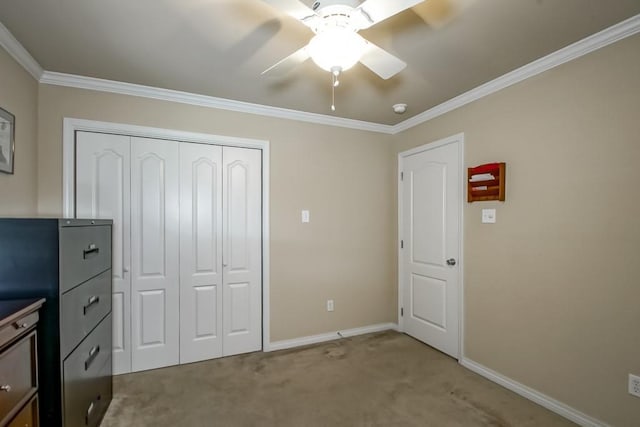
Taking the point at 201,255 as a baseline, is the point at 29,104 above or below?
above

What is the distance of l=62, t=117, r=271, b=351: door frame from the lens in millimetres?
2428

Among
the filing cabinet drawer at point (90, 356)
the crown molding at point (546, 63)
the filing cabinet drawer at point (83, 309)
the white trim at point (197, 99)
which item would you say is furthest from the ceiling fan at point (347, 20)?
the filing cabinet drawer at point (90, 356)

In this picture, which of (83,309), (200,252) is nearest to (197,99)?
(200,252)

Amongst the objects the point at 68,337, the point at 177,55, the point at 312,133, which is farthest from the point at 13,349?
the point at 312,133

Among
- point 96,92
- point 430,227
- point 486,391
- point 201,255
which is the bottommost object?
point 486,391

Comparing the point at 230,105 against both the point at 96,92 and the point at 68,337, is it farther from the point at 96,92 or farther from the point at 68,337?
the point at 68,337

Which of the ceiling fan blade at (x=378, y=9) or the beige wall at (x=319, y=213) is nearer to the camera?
the ceiling fan blade at (x=378, y=9)

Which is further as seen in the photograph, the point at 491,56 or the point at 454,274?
the point at 454,274

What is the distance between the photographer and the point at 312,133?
3.31m

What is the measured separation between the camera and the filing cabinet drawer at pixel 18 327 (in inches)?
43.8

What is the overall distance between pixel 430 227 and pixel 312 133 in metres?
1.57

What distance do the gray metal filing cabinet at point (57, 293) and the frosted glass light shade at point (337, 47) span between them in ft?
4.70

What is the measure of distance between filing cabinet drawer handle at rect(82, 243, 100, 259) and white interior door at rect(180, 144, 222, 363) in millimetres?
948

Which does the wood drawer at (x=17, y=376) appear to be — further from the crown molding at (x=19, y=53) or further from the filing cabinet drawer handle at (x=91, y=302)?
the crown molding at (x=19, y=53)
